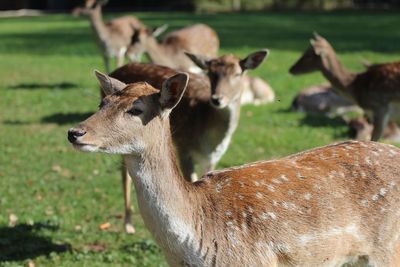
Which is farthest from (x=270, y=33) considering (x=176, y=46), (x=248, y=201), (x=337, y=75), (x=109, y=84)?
(x=248, y=201)

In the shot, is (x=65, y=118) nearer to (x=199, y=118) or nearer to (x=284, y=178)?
(x=199, y=118)

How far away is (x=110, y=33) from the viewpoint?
51.5 ft

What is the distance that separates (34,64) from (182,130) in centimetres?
1208

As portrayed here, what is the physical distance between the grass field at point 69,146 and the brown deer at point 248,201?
1.58 m

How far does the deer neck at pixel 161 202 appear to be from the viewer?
12.0 feet

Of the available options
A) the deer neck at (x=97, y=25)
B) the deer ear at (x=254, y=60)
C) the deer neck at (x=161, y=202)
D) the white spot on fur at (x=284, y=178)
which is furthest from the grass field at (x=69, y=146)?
the deer neck at (x=161, y=202)

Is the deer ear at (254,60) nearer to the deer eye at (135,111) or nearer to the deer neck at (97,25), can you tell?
the deer eye at (135,111)

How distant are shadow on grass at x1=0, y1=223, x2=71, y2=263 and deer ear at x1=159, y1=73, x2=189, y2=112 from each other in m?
2.51

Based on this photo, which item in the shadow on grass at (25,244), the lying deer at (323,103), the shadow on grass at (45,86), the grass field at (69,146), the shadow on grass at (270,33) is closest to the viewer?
the shadow on grass at (25,244)

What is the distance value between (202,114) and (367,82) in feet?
9.87

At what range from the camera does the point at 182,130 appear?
6398 millimetres

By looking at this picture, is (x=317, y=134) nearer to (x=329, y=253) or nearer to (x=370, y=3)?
(x=329, y=253)

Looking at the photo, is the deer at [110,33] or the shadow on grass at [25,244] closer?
the shadow on grass at [25,244]

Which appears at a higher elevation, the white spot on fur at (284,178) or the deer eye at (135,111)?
the deer eye at (135,111)
